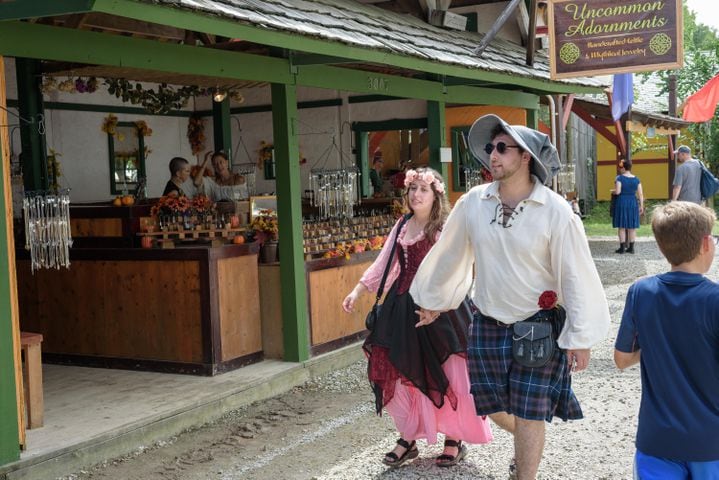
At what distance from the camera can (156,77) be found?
27.6 feet

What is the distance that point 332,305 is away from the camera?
884cm

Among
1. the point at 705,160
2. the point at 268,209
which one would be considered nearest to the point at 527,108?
the point at 268,209

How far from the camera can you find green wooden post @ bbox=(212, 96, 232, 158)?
15.1 meters

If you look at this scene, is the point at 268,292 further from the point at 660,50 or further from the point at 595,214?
the point at 595,214

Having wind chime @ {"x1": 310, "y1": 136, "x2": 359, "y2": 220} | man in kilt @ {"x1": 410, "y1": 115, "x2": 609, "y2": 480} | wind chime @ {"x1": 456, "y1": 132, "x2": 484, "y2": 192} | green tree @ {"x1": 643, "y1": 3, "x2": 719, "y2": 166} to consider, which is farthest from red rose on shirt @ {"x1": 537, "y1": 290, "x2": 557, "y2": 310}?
green tree @ {"x1": 643, "y1": 3, "x2": 719, "y2": 166}

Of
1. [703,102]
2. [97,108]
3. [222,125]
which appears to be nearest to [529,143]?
[222,125]

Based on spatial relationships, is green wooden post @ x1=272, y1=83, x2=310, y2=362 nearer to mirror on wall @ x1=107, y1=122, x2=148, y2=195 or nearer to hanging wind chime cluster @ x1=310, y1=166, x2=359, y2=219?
hanging wind chime cluster @ x1=310, y1=166, x2=359, y2=219

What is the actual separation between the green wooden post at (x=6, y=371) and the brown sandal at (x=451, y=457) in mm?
2342

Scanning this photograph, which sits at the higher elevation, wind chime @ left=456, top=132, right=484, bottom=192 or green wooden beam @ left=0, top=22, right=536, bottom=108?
green wooden beam @ left=0, top=22, right=536, bottom=108

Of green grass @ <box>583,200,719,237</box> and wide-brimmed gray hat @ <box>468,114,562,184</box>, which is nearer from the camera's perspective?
wide-brimmed gray hat @ <box>468,114,562,184</box>

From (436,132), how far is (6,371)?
21.0ft

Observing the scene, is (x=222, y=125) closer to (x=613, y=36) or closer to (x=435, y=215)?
(x=613, y=36)

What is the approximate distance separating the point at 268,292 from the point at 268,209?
1889mm

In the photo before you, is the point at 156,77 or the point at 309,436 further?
the point at 156,77
